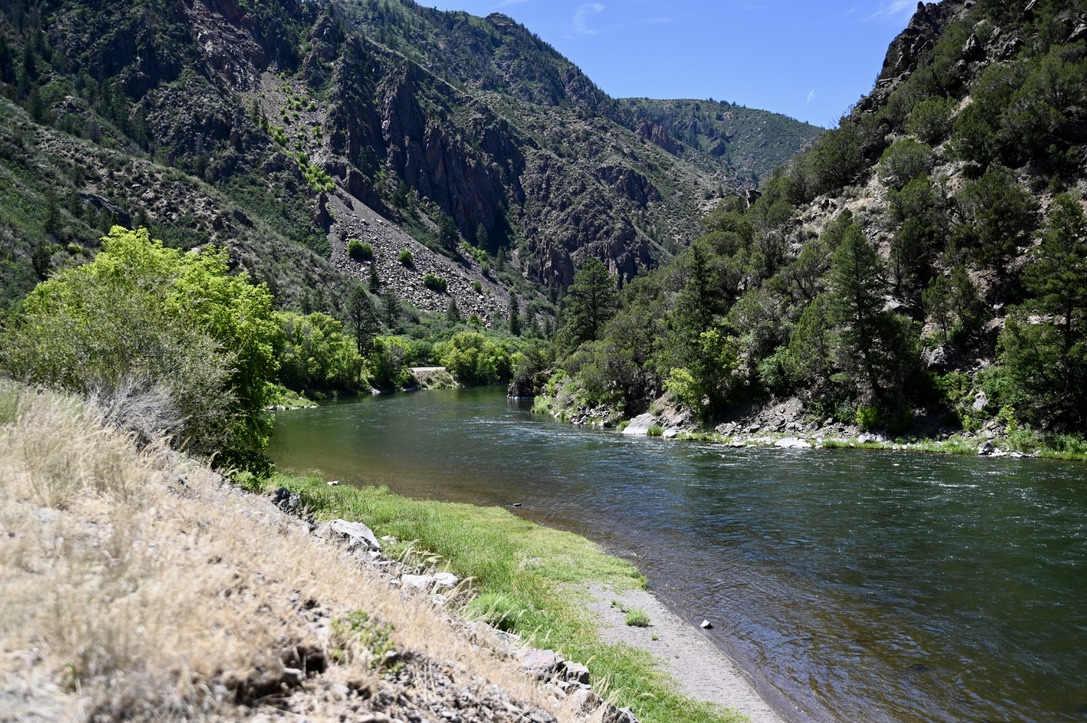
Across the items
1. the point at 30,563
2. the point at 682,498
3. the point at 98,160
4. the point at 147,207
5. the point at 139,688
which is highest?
the point at 98,160

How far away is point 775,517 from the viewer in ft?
71.6

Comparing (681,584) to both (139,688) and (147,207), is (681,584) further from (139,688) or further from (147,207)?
(147,207)

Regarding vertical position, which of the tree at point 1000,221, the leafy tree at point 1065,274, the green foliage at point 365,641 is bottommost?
the green foliage at point 365,641

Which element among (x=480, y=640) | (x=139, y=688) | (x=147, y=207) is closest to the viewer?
(x=139, y=688)

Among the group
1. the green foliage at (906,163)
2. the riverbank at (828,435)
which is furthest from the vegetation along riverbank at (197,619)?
the green foliage at (906,163)

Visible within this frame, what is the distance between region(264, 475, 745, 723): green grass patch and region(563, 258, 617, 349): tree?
6325 centimetres

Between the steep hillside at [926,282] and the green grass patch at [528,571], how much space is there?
30.6 m

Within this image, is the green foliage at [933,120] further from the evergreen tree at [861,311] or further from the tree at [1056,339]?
the tree at [1056,339]

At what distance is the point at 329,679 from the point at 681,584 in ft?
43.3

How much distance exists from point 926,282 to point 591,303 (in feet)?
155

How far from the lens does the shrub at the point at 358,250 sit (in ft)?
630

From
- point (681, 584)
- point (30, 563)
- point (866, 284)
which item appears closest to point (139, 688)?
point (30, 563)

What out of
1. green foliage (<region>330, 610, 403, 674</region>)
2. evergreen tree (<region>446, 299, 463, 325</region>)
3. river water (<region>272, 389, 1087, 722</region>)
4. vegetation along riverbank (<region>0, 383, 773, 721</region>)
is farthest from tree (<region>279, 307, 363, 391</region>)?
green foliage (<region>330, 610, 403, 674</region>)

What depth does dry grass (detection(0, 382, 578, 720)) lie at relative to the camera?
3.54 metres
